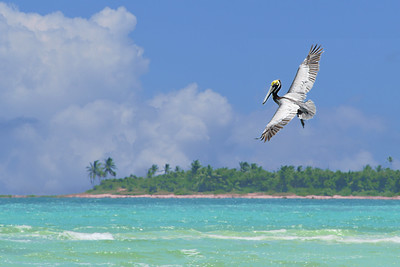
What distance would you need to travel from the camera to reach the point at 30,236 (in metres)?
24.6

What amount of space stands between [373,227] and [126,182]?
141 m

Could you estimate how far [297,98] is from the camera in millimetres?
9438

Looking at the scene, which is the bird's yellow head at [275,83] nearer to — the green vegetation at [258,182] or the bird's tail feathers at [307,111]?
the bird's tail feathers at [307,111]

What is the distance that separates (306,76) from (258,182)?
14680 cm

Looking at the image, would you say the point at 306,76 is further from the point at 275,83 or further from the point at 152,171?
the point at 152,171

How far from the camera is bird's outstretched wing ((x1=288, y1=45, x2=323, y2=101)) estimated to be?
385 inches

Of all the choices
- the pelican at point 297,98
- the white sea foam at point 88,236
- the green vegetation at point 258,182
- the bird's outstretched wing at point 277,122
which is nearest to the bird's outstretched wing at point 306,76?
the pelican at point 297,98

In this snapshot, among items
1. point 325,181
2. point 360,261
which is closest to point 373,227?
point 360,261

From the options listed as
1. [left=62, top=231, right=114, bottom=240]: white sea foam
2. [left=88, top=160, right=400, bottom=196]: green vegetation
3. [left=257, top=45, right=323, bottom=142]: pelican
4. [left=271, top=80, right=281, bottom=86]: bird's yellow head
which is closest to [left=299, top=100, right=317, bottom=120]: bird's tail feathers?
[left=257, top=45, right=323, bottom=142]: pelican

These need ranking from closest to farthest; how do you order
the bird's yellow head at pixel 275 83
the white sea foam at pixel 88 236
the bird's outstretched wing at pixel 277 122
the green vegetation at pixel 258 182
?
the bird's outstretched wing at pixel 277 122 < the bird's yellow head at pixel 275 83 < the white sea foam at pixel 88 236 < the green vegetation at pixel 258 182

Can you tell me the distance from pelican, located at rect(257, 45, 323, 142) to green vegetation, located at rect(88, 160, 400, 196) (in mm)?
139210

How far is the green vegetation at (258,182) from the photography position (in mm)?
148750

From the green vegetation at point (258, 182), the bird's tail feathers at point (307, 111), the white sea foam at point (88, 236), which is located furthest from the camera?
the green vegetation at point (258, 182)

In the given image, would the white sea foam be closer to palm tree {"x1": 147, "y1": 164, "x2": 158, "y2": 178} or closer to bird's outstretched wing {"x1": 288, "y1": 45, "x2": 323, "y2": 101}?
bird's outstretched wing {"x1": 288, "y1": 45, "x2": 323, "y2": 101}
